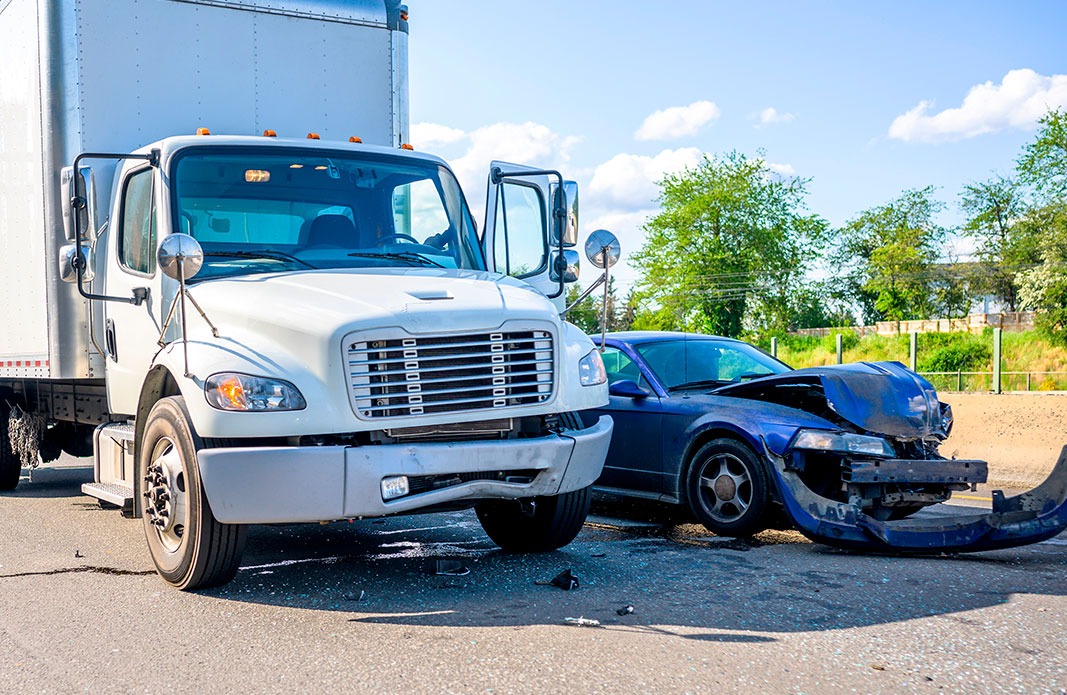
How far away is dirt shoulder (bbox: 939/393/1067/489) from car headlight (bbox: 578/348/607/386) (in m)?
7.15

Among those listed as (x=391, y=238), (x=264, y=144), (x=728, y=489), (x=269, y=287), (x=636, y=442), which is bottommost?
(x=728, y=489)

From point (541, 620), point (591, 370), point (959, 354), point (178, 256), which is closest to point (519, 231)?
point (591, 370)

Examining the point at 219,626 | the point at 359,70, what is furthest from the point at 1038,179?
the point at 219,626

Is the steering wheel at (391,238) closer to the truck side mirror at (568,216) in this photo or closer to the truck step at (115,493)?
the truck side mirror at (568,216)

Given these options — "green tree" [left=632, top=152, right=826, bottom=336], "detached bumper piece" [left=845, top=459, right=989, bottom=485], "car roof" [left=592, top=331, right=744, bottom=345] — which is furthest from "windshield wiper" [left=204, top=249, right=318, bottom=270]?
"green tree" [left=632, top=152, right=826, bottom=336]

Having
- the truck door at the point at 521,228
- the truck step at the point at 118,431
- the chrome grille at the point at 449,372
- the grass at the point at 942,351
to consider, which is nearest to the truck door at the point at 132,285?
the truck step at the point at 118,431

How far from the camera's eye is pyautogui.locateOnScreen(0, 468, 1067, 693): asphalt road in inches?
175

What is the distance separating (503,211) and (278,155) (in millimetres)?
1617

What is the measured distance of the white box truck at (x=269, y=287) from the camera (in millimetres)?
5656

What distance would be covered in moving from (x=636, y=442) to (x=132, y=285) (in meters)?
3.85

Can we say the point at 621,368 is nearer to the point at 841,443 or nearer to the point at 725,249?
the point at 841,443

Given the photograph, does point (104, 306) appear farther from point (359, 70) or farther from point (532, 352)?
point (532, 352)

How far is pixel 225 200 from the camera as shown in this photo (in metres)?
6.89

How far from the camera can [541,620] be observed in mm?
5324
